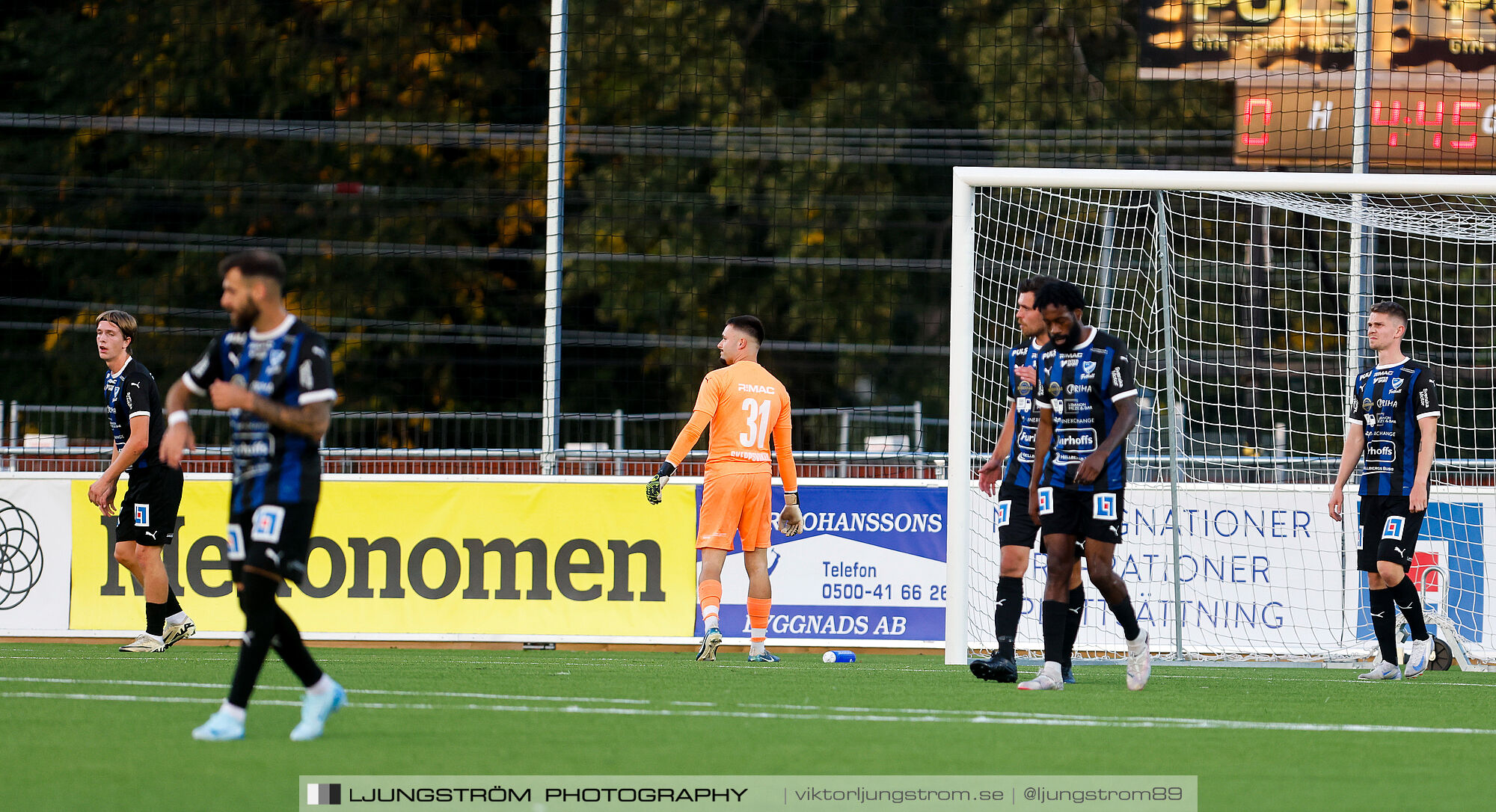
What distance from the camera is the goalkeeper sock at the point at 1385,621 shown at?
9.30 metres

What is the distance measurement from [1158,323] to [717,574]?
329 centimetres

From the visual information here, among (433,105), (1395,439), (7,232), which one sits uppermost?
(433,105)

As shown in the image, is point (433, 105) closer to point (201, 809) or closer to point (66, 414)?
point (66, 414)

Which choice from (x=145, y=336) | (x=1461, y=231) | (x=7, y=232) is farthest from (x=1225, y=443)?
(x=7, y=232)

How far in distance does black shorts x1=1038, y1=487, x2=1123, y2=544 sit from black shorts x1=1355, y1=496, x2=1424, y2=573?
2.52 m

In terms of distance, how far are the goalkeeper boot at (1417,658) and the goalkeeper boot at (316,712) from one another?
621 cm

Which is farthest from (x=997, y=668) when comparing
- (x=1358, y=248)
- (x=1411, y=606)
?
(x=1358, y=248)

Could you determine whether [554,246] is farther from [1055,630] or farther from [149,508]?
[1055,630]

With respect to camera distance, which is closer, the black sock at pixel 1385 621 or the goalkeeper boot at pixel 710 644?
the black sock at pixel 1385 621

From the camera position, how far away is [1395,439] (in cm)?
930

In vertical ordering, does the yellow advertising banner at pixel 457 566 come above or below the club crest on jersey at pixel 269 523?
below

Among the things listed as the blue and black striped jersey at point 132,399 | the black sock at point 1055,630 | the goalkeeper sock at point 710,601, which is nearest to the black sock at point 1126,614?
the black sock at point 1055,630

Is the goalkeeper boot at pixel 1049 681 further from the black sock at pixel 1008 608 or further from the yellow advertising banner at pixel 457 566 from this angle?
the yellow advertising banner at pixel 457 566

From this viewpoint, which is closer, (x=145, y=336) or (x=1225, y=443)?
(x=1225, y=443)
